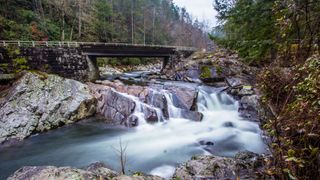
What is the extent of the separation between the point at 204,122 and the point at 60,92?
338 inches

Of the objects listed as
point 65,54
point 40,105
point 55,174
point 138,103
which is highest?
point 65,54

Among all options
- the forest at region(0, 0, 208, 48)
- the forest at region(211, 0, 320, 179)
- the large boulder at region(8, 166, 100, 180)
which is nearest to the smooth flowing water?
the forest at region(211, 0, 320, 179)

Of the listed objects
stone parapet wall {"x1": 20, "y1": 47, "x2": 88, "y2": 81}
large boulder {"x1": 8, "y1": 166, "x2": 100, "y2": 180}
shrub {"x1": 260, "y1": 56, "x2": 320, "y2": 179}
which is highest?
stone parapet wall {"x1": 20, "y1": 47, "x2": 88, "y2": 81}

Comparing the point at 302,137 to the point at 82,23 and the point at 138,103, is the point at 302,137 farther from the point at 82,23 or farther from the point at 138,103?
the point at 82,23

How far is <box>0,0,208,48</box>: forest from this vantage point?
28.0 m

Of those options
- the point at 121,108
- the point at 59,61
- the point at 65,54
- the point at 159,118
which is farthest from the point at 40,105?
the point at 65,54

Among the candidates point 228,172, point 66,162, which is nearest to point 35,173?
point 228,172

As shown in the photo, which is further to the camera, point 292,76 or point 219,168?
point 219,168

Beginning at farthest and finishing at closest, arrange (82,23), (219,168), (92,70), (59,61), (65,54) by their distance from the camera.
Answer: (82,23) < (92,70) < (65,54) < (59,61) < (219,168)

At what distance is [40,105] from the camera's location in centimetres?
1343

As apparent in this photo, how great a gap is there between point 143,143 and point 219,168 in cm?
555

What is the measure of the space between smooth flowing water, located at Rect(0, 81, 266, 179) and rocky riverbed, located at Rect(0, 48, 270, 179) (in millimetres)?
44

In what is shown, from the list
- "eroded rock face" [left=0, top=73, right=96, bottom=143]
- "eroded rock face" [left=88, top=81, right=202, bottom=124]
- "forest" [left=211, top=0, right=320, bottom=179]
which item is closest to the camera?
"forest" [left=211, top=0, right=320, bottom=179]

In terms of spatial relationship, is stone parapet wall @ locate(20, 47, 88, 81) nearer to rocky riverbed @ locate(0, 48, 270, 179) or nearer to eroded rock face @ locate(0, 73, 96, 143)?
rocky riverbed @ locate(0, 48, 270, 179)
